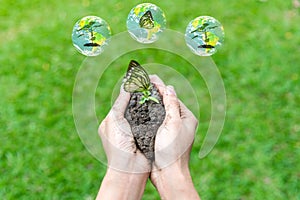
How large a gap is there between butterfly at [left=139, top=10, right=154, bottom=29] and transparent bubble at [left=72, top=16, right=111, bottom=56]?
14 centimetres

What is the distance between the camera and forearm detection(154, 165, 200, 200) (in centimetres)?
156

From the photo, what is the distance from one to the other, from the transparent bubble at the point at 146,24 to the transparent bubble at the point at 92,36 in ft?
0.34

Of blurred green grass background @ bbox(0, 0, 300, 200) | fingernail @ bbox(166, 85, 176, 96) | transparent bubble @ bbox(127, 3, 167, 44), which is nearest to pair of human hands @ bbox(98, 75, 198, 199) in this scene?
fingernail @ bbox(166, 85, 176, 96)

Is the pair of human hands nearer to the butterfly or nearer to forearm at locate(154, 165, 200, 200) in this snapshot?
forearm at locate(154, 165, 200, 200)

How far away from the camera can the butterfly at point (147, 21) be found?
1567 mm

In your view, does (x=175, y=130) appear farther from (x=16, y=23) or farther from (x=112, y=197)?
(x=16, y=23)

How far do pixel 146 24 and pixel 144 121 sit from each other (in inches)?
12.2

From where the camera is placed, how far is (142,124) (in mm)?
1552

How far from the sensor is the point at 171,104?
5.20 ft

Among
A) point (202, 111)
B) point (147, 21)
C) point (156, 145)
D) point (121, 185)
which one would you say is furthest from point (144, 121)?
point (202, 111)

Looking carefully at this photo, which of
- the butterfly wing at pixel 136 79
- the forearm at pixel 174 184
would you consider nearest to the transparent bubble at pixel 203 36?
the butterfly wing at pixel 136 79

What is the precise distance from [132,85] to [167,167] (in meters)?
0.29

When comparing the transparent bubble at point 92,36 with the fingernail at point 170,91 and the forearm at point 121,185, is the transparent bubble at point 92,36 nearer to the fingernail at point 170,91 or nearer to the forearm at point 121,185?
the fingernail at point 170,91

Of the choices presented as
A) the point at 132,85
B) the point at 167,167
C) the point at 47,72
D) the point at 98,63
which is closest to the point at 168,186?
the point at 167,167
